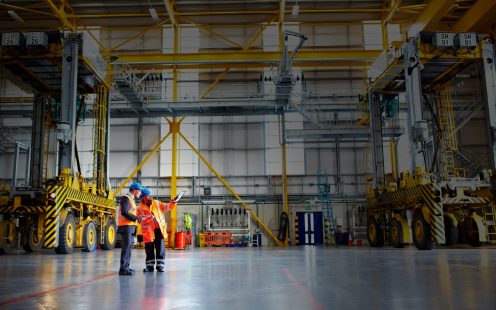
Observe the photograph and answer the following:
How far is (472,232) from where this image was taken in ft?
50.1

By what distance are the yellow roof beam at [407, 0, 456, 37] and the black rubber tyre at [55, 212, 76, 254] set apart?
13.8 m

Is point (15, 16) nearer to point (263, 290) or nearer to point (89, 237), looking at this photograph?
point (89, 237)

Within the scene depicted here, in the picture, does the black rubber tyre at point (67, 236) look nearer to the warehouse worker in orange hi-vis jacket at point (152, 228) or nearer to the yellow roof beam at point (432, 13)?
the warehouse worker in orange hi-vis jacket at point (152, 228)

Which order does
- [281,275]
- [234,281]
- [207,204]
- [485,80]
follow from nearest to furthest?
[234,281] < [281,275] < [485,80] < [207,204]

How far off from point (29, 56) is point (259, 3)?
36.3ft

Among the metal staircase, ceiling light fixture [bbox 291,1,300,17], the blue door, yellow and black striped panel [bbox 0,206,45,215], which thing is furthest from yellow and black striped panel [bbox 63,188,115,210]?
the metal staircase

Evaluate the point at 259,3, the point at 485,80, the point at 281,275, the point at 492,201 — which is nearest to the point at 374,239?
the point at 492,201

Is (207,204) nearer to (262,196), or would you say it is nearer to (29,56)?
(262,196)

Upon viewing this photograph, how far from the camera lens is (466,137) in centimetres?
2706

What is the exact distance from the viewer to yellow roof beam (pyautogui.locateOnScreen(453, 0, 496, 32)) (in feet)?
56.0

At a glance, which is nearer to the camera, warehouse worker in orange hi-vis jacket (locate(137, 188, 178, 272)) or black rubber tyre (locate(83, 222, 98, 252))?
warehouse worker in orange hi-vis jacket (locate(137, 188, 178, 272))

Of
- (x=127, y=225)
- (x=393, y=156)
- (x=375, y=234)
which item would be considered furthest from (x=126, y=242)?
(x=393, y=156)

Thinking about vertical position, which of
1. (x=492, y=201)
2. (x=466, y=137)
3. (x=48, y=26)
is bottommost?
(x=492, y=201)

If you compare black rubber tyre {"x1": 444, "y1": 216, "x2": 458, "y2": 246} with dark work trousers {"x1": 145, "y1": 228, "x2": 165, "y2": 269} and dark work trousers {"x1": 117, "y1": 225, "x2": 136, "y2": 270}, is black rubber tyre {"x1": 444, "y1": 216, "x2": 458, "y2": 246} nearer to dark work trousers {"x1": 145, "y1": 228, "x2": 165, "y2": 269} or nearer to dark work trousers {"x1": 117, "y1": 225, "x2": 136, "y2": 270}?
dark work trousers {"x1": 145, "y1": 228, "x2": 165, "y2": 269}
